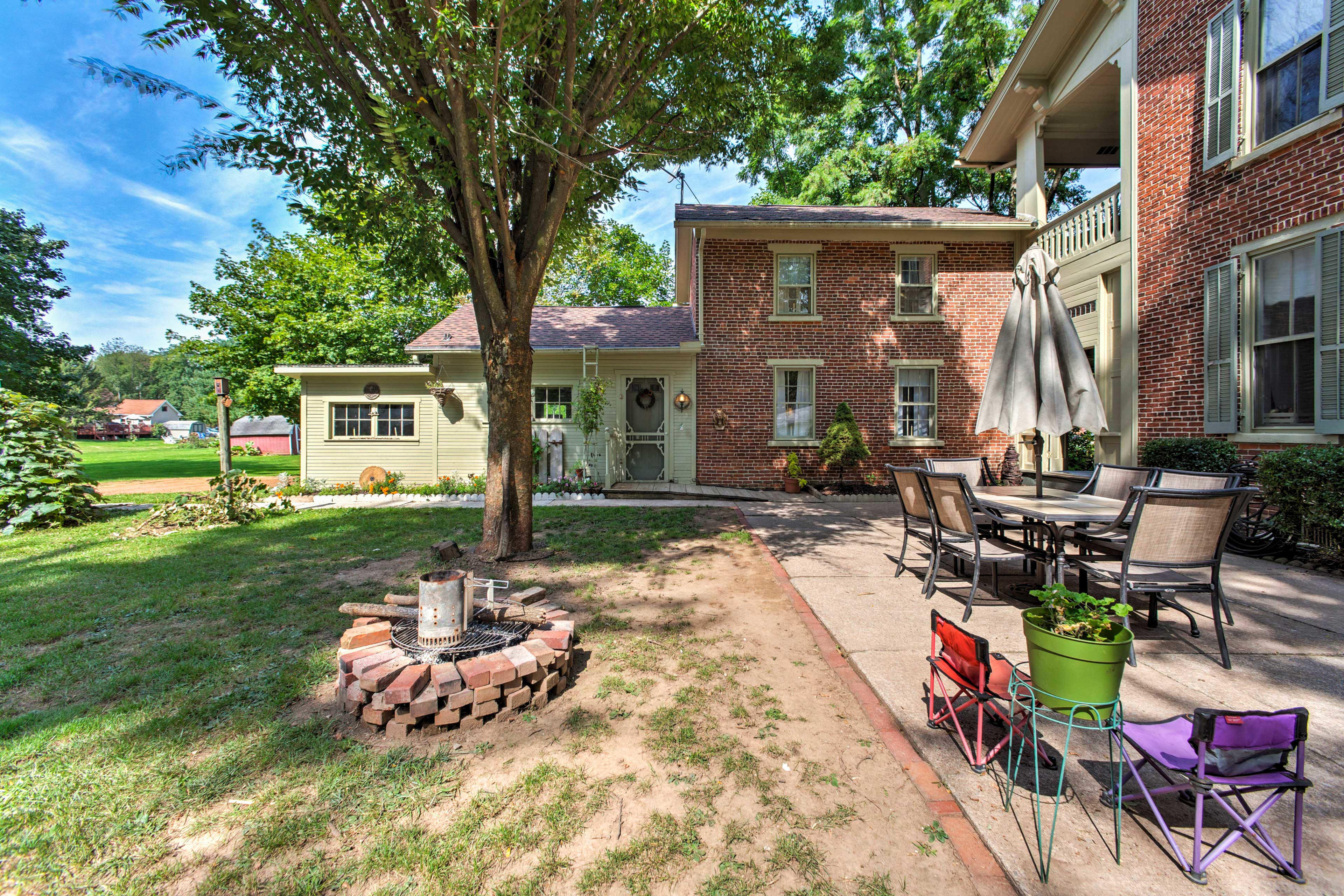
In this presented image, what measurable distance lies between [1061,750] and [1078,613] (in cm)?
79

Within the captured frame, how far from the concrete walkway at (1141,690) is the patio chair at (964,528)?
1.04 ft

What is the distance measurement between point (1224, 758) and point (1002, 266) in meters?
13.0

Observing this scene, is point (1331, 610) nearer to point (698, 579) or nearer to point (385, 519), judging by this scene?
point (698, 579)

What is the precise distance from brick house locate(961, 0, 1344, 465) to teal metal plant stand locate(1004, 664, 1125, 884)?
649cm

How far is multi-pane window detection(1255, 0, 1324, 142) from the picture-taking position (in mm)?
5906

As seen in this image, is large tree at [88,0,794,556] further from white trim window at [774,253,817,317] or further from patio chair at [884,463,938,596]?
white trim window at [774,253,817,317]

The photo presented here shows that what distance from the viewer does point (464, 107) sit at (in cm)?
524

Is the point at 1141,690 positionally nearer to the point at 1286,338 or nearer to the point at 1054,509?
the point at 1054,509

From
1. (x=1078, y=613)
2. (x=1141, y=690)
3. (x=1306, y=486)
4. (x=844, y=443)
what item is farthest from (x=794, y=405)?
(x=1078, y=613)

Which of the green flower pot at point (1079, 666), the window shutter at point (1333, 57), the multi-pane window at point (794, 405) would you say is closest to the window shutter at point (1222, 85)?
the window shutter at point (1333, 57)

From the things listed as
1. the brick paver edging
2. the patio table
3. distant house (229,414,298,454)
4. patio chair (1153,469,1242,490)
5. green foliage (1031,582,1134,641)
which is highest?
distant house (229,414,298,454)

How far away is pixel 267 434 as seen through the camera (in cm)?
3988

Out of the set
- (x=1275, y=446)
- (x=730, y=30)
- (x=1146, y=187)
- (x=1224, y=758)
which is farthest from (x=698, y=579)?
(x=1146, y=187)

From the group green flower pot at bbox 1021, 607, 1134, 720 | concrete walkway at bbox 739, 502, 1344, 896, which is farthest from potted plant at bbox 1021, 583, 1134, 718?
concrete walkway at bbox 739, 502, 1344, 896
